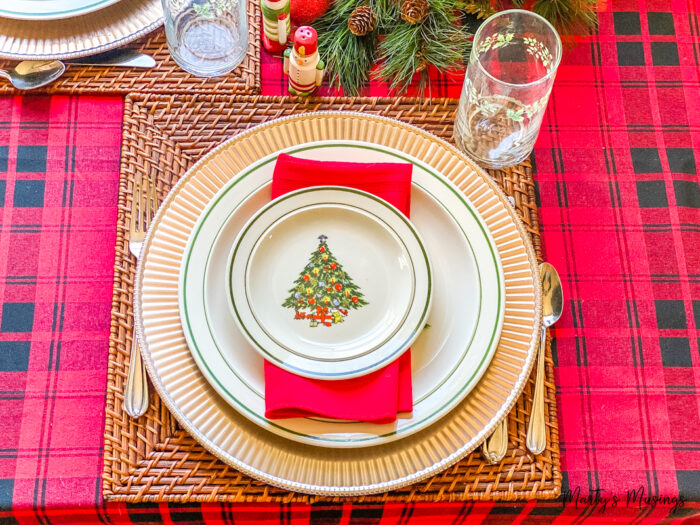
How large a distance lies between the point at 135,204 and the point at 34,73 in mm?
231

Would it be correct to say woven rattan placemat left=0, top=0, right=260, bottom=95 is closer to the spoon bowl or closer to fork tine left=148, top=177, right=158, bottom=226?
fork tine left=148, top=177, right=158, bottom=226

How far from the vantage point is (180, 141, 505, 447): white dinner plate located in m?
0.66

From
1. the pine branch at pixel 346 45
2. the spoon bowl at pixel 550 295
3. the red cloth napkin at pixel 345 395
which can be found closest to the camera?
the red cloth napkin at pixel 345 395

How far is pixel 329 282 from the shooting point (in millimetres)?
708

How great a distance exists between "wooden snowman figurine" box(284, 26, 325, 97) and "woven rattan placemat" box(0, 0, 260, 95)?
2.2 inches

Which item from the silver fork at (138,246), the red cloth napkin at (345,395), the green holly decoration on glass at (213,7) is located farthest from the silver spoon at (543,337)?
the green holly decoration on glass at (213,7)

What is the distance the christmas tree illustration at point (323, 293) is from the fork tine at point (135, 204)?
204mm

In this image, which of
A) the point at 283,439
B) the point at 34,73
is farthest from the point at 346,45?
the point at 283,439

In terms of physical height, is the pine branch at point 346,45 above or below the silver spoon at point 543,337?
above

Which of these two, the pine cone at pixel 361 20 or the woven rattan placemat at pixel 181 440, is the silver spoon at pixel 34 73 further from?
the pine cone at pixel 361 20

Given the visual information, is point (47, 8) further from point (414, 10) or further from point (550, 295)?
point (550, 295)

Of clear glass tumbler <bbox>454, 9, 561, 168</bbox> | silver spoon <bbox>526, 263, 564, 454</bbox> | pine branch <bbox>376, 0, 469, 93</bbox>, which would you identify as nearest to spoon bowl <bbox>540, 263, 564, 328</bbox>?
silver spoon <bbox>526, 263, 564, 454</bbox>

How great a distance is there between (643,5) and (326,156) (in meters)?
0.55

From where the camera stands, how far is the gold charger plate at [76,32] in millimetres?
829
